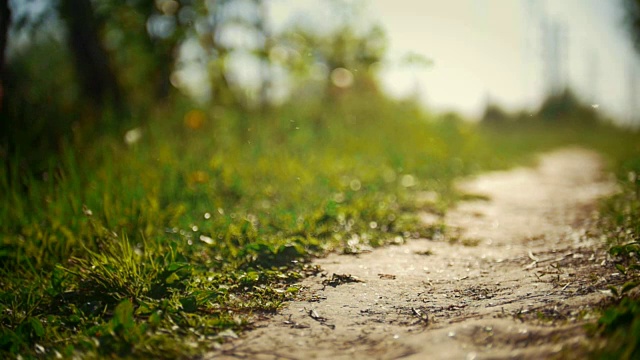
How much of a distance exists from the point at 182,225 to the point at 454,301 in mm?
2377

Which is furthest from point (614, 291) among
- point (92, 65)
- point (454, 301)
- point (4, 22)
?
point (92, 65)

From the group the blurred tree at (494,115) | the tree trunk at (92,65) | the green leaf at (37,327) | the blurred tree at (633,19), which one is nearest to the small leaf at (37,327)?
the green leaf at (37,327)

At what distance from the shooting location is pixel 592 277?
2941 millimetres

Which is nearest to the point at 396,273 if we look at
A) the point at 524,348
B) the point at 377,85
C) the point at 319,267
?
the point at 319,267

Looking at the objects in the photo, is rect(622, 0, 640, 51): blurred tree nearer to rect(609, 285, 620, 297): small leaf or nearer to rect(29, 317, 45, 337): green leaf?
rect(609, 285, 620, 297): small leaf

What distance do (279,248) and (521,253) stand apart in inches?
71.1

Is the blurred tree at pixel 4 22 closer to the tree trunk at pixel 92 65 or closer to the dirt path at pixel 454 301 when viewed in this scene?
the tree trunk at pixel 92 65

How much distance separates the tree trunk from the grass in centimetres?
98

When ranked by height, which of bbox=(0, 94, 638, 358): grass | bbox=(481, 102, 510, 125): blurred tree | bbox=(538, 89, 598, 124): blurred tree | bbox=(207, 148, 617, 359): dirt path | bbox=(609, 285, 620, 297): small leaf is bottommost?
bbox=(481, 102, 510, 125): blurred tree

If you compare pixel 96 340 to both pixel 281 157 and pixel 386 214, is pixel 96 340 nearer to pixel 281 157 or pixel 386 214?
pixel 386 214

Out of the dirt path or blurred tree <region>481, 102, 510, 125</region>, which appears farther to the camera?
blurred tree <region>481, 102, 510, 125</region>

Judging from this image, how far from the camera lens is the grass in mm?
2664

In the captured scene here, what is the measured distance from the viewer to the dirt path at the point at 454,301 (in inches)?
88.3

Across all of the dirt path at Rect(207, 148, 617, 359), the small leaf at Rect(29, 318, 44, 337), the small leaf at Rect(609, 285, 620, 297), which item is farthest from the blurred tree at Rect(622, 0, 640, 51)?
the small leaf at Rect(29, 318, 44, 337)
